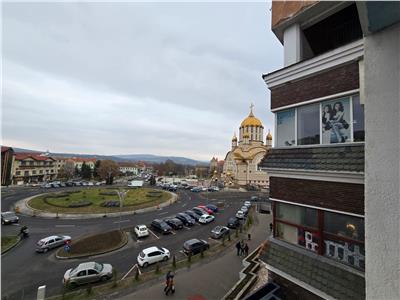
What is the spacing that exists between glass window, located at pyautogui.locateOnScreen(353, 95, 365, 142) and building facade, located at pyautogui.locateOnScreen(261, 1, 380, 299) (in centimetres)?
2

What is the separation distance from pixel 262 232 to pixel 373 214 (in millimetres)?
22845

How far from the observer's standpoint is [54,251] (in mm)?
18062

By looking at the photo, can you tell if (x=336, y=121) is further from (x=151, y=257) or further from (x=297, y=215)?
(x=151, y=257)

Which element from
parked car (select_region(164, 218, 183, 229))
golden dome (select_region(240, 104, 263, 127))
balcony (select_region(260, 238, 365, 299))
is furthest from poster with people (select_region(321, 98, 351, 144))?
golden dome (select_region(240, 104, 263, 127))

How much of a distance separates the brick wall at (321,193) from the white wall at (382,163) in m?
2.36

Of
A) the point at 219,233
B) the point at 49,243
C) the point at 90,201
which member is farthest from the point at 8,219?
the point at 219,233

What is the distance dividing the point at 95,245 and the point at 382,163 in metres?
20.9

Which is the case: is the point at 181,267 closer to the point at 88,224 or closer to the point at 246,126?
the point at 88,224

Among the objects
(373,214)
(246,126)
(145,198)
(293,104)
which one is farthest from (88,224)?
(246,126)

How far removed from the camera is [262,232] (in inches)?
923

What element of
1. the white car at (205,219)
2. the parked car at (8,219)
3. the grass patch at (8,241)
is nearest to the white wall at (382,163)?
the grass patch at (8,241)

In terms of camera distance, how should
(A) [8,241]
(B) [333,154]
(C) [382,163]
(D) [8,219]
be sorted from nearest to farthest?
(C) [382,163] < (B) [333,154] < (A) [8,241] < (D) [8,219]

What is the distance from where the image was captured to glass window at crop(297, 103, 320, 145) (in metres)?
5.69

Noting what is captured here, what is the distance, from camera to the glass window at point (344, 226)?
15.4 feet
